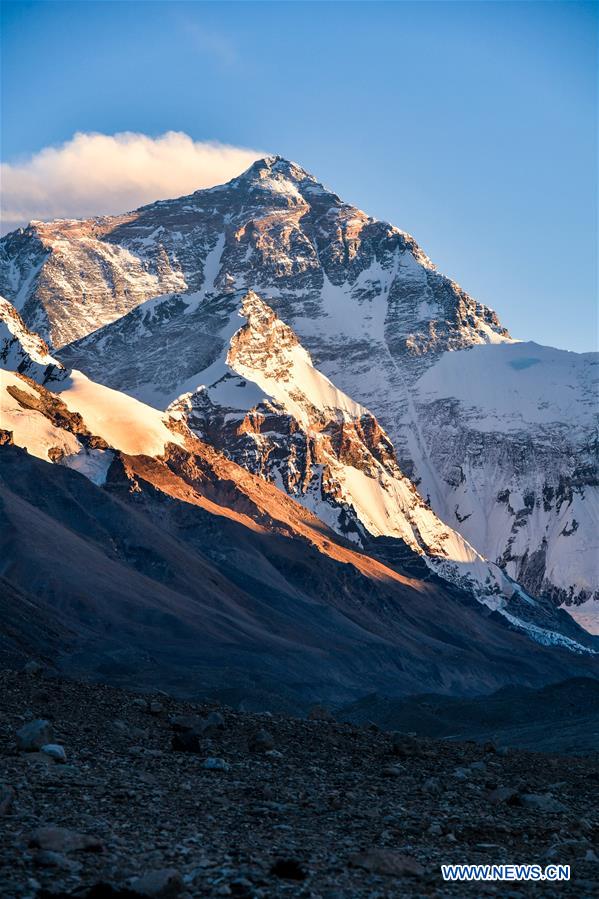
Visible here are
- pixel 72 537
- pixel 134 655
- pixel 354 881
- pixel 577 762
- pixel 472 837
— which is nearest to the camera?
pixel 354 881

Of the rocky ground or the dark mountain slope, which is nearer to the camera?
the rocky ground

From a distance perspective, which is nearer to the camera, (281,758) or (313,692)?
(281,758)

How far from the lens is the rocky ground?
63.2 feet

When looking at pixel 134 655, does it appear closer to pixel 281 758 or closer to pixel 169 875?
pixel 281 758

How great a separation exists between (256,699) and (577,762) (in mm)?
61153

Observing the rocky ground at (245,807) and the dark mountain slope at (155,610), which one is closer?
the rocky ground at (245,807)

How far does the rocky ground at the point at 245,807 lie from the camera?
63.2ft

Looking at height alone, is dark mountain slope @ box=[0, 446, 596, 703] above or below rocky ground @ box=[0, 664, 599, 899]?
above

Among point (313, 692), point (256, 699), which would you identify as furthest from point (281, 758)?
point (313, 692)

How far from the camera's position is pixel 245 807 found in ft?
79.7

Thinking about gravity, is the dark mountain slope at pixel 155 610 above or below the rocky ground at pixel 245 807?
above

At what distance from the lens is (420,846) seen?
22.5 meters

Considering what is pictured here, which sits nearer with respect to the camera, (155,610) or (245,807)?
(245,807)

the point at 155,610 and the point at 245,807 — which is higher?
the point at 155,610
